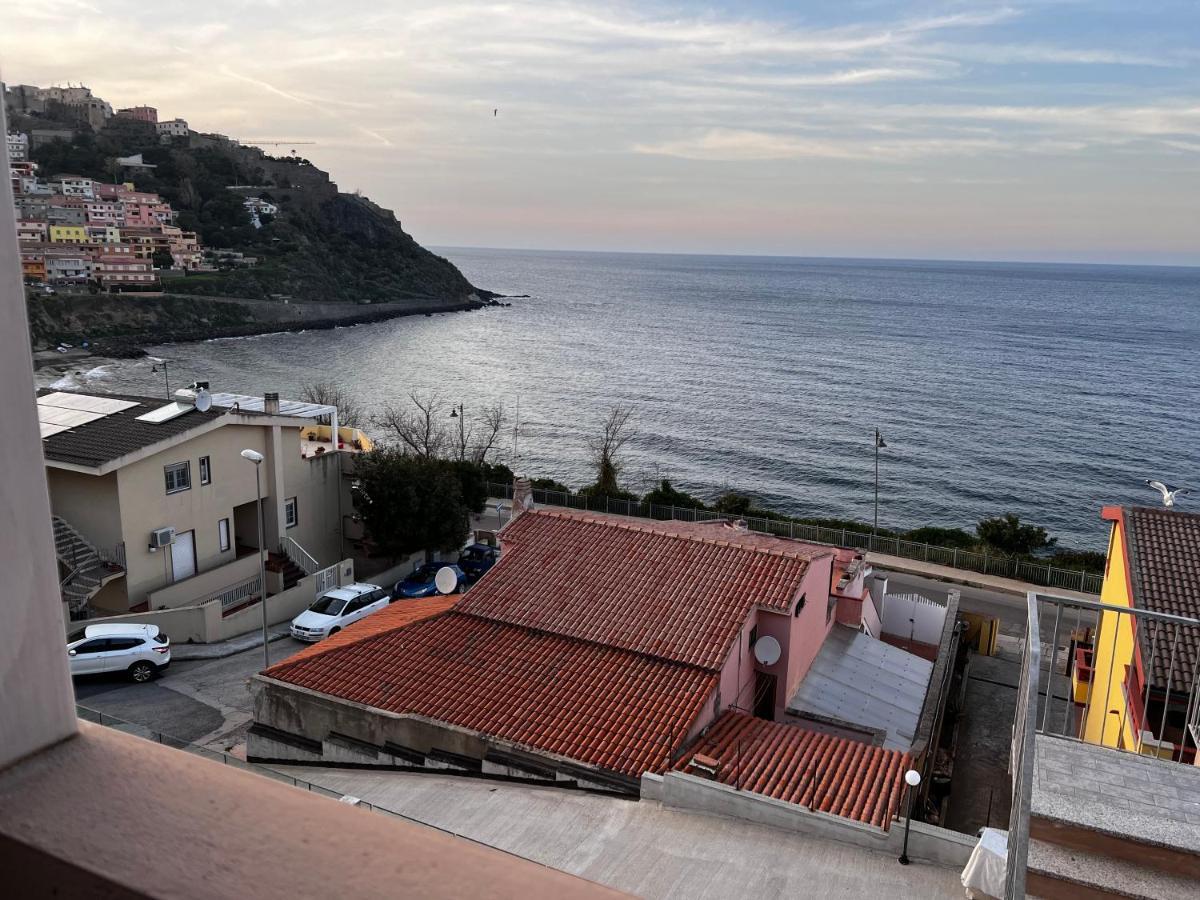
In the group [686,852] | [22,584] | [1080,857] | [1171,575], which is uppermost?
[22,584]

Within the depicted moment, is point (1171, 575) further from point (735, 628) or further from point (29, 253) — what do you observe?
point (29, 253)

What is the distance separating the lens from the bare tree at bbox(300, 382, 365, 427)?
5528 centimetres

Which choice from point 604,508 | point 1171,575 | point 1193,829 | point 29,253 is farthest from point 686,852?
point 29,253

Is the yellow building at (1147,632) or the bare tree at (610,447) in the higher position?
the yellow building at (1147,632)

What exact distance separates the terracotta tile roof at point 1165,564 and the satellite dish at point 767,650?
600 centimetres

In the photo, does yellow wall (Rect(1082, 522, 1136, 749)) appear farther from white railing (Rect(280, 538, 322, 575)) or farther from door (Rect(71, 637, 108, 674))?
white railing (Rect(280, 538, 322, 575))

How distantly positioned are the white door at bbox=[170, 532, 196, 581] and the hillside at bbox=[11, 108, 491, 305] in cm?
10120

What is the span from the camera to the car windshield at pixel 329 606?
22562mm

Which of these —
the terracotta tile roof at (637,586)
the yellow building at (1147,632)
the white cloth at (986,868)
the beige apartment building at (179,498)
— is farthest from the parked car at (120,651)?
the yellow building at (1147,632)

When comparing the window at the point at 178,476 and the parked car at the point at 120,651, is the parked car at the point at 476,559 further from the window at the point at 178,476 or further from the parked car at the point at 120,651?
the parked car at the point at 120,651

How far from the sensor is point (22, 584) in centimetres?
106

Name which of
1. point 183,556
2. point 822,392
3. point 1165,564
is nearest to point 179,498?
point 183,556

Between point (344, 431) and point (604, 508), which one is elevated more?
point (344, 431)

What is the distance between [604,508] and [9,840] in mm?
37435
